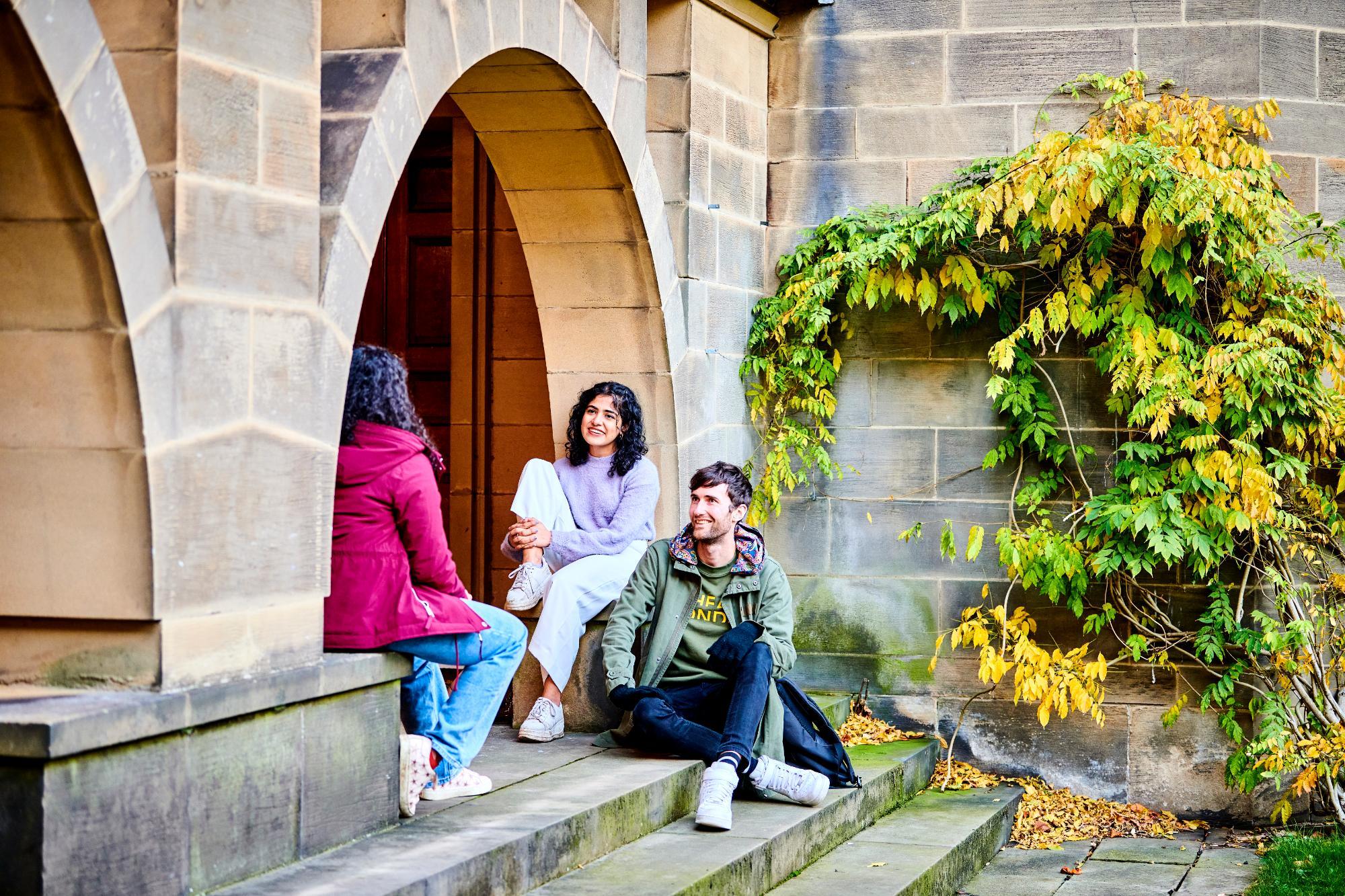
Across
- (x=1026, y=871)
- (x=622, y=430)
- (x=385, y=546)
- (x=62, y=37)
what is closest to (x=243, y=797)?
(x=385, y=546)

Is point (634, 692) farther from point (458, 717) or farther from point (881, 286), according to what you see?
point (881, 286)

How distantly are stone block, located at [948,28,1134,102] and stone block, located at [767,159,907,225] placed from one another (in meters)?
0.44

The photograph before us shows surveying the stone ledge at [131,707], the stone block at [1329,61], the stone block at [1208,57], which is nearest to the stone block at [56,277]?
the stone ledge at [131,707]

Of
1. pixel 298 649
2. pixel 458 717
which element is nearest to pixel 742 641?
pixel 458 717

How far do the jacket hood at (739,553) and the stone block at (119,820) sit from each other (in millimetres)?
2270

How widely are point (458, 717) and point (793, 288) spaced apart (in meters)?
2.93

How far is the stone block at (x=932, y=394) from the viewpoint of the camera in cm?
668

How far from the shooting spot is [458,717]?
4.25 meters

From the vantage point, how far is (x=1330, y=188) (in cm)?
643

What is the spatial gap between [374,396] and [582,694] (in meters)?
1.78

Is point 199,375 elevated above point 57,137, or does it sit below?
below

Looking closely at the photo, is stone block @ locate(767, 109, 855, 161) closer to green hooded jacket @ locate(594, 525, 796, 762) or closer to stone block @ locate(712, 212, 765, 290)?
stone block @ locate(712, 212, 765, 290)

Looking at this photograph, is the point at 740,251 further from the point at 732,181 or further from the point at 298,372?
the point at 298,372

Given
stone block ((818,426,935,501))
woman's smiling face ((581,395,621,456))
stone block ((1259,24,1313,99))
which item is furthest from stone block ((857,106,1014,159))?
woman's smiling face ((581,395,621,456))
